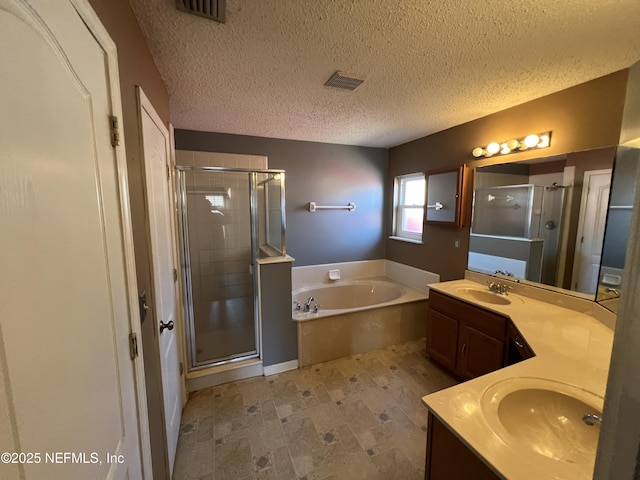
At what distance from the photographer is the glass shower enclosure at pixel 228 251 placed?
252cm

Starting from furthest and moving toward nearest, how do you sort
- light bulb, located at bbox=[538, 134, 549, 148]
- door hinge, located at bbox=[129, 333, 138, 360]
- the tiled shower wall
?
1. the tiled shower wall
2. light bulb, located at bbox=[538, 134, 549, 148]
3. door hinge, located at bbox=[129, 333, 138, 360]

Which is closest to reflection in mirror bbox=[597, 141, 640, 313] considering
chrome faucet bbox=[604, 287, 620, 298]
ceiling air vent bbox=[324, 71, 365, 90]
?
chrome faucet bbox=[604, 287, 620, 298]

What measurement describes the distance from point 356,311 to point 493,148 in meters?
2.01

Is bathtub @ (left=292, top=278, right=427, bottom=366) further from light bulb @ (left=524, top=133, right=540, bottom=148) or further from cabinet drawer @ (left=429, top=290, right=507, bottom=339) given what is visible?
light bulb @ (left=524, top=133, right=540, bottom=148)

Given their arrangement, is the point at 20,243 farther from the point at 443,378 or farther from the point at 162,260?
the point at 443,378

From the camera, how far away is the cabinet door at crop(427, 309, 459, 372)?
2287 mm

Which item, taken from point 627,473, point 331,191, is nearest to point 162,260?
point 627,473

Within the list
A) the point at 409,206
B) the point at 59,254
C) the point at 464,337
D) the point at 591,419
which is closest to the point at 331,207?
the point at 409,206

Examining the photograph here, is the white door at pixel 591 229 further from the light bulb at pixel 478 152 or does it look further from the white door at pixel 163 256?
the white door at pixel 163 256

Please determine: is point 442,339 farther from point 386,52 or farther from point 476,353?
point 386,52

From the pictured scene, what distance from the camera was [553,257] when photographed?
2.01 meters

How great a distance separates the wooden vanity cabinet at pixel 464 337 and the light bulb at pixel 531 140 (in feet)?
4.52

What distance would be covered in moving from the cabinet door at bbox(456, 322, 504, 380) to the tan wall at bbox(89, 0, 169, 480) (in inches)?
86.3

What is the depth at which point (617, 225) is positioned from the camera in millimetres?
1608
